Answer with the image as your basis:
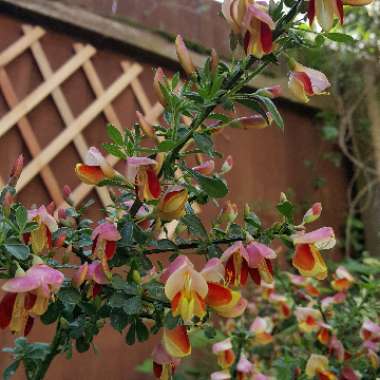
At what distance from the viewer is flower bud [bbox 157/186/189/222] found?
576 mm

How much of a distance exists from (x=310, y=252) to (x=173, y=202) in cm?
17

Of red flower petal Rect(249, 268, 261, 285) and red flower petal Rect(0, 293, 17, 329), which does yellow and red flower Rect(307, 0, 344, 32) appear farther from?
red flower petal Rect(0, 293, 17, 329)

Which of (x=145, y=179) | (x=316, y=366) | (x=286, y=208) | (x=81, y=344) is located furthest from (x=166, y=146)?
(x=316, y=366)

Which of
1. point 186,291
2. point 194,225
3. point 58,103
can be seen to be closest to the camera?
point 186,291

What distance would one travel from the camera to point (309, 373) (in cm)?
102

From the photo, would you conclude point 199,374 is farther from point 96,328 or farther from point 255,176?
point 96,328

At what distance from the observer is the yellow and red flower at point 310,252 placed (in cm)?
61

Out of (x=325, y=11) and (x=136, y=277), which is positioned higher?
(x=325, y=11)

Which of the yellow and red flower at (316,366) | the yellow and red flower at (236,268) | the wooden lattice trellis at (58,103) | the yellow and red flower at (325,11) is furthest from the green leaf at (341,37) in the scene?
the wooden lattice trellis at (58,103)

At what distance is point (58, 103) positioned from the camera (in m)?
1.77

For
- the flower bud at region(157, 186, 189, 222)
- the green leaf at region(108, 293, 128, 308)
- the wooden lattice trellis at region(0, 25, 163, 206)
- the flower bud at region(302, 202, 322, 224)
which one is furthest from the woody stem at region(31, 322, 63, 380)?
the wooden lattice trellis at region(0, 25, 163, 206)

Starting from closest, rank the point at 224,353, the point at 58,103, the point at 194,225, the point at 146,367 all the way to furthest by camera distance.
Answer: the point at 194,225 → the point at 224,353 → the point at 146,367 → the point at 58,103

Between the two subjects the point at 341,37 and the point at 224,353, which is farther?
the point at 224,353

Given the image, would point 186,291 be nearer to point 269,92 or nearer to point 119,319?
point 119,319
